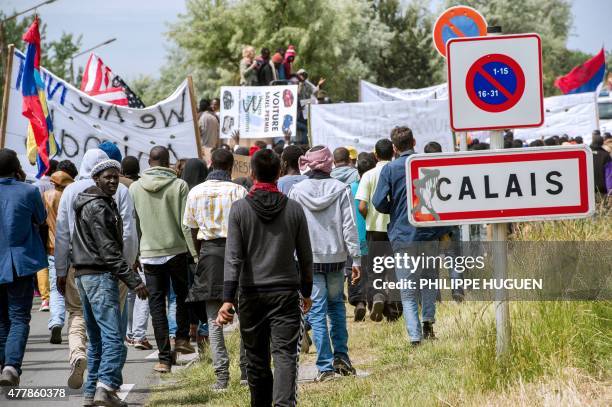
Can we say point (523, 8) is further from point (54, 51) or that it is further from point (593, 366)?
point (593, 366)

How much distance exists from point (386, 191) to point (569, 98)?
1630 centimetres

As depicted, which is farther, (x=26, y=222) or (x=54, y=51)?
(x=54, y=51)

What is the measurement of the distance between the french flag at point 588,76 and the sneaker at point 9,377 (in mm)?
25238

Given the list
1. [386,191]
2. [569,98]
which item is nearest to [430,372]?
[386,191]

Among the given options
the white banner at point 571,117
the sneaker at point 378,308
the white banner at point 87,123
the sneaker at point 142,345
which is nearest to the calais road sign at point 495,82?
the sneaker at point 378,308

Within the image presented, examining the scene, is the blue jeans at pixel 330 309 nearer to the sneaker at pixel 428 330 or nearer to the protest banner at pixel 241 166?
the sneaker at pixel 428 330

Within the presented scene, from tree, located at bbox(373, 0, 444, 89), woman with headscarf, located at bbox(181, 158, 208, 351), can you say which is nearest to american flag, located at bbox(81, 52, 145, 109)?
woman with headscarf, located at bbox(181, 158, 208, 351)

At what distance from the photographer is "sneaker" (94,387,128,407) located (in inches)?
318

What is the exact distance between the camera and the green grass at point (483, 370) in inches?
262

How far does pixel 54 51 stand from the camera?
50.4m

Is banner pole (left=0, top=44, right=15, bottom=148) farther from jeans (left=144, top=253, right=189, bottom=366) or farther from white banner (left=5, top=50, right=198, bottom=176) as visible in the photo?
jeans (left=144, top=253, right=189, bottom=366)
